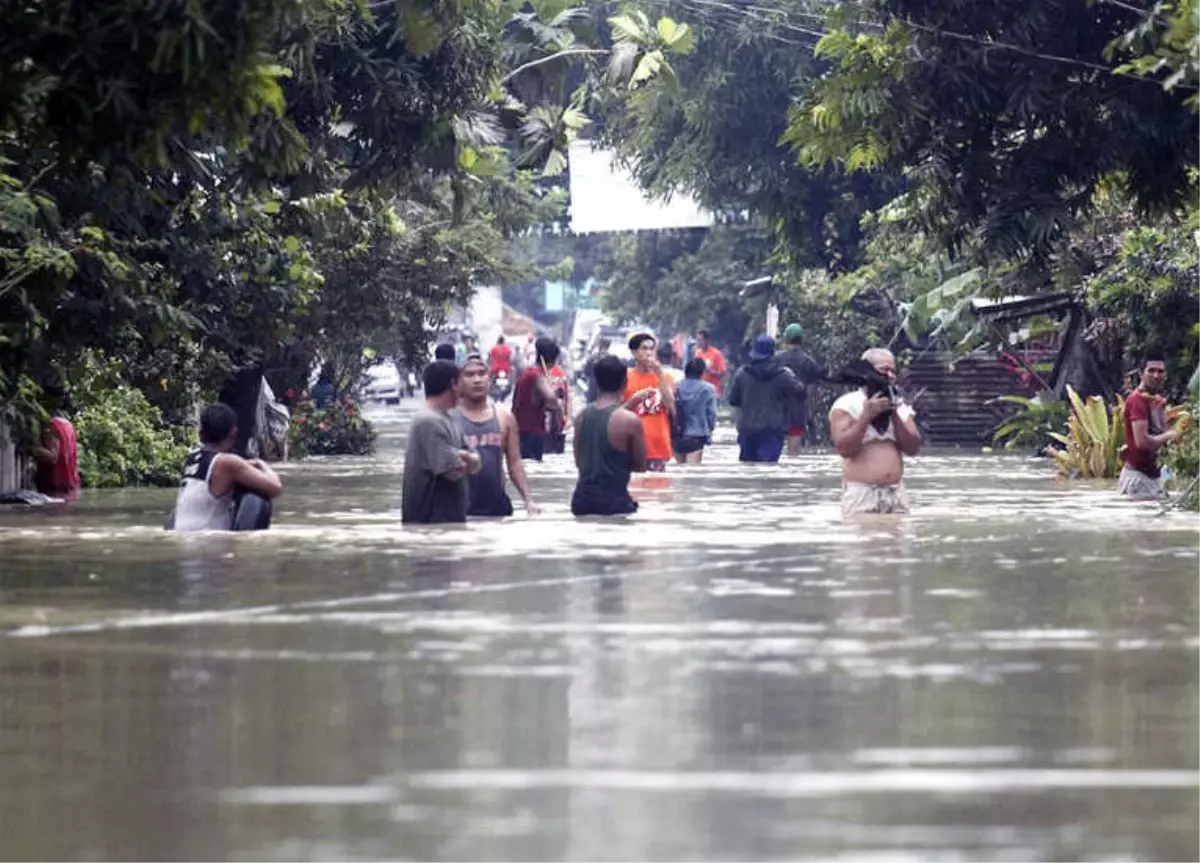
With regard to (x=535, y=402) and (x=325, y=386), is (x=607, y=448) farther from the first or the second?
(x=325, y=386)

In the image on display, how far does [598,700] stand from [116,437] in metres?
19.2

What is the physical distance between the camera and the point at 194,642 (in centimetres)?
1195

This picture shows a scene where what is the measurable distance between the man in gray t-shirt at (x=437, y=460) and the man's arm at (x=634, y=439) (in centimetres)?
139

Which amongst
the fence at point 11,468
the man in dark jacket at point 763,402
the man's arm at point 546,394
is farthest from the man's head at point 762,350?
the fence at point 11,468

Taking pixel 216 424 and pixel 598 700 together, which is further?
pixel 216 424

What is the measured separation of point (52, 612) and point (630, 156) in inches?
1458

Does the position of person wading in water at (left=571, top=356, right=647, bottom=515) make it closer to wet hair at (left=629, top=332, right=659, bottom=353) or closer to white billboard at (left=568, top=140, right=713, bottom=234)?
wet hair at (left=629, top=332, right=659, bottom=353)

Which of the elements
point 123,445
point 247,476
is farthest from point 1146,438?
point 123,445

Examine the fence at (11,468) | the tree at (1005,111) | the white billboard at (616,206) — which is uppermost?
the white billboard at (616,206)

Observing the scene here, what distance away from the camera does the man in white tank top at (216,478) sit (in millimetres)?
17328

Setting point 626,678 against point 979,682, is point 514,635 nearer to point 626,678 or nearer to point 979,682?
point 626,678

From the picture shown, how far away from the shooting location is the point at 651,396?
94.3ft

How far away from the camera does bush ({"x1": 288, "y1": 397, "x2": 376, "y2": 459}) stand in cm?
3869

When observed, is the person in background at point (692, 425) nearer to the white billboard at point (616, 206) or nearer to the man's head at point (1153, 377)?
the man's head at point (1153, 377)
